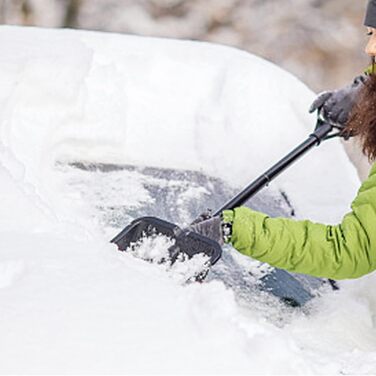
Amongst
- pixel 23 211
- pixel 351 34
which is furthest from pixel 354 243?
pixel 351 34

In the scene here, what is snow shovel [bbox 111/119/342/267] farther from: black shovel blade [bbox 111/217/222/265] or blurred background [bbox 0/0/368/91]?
blurred background [bbox 0/0/368/91]

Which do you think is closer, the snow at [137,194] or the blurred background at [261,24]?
the snow at [137,194]

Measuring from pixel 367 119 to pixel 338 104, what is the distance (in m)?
0.58

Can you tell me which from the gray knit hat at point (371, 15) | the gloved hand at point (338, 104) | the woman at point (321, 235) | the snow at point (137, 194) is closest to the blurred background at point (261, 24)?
the snow at point (137, 194)

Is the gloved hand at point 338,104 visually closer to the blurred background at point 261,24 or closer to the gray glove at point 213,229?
the gray glove at point 213,229

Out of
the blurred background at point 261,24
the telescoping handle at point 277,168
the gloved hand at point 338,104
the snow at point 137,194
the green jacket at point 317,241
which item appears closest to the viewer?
the snow at point 137,194

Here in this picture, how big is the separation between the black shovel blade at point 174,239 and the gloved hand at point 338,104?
2.37ft

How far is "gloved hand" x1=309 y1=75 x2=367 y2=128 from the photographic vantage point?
232 centimetres

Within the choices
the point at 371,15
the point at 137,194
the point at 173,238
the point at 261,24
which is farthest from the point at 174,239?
the point at 261,24

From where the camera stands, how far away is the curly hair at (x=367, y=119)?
1.74 metres

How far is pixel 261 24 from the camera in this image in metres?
6.47

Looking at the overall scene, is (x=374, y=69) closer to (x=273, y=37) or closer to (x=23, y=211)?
(x=23, y=211)

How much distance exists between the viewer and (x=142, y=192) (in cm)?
223

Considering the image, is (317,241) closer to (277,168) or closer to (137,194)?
(277,168)
